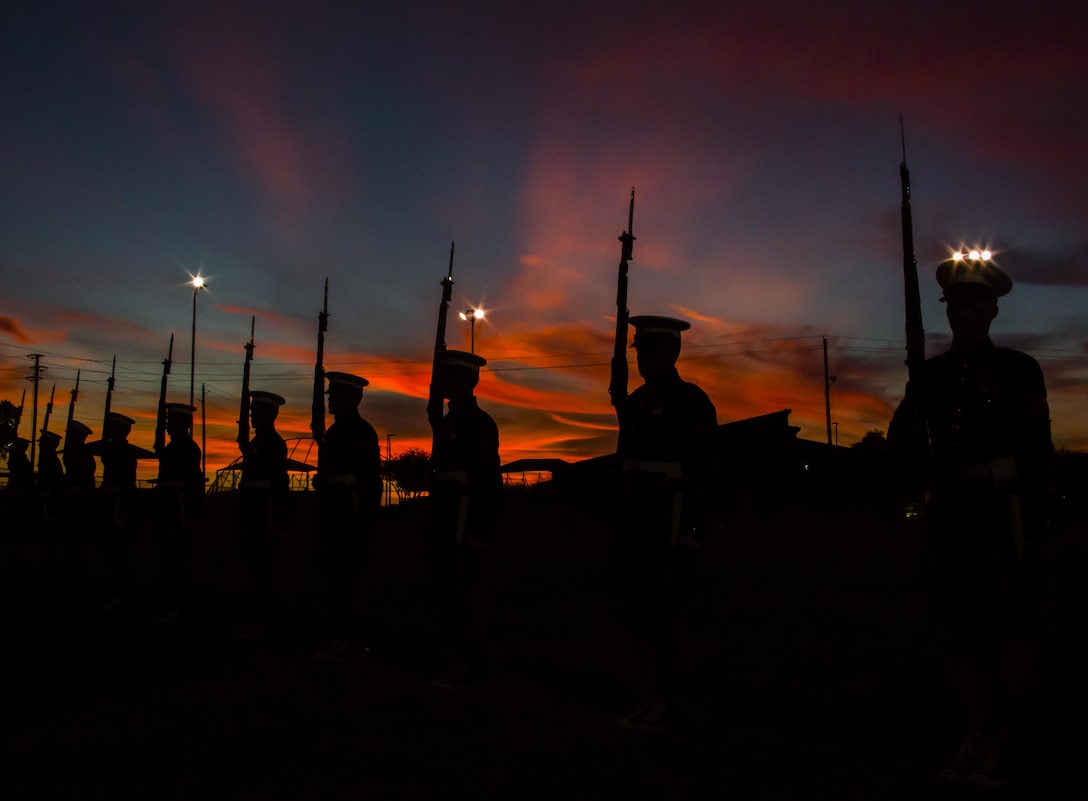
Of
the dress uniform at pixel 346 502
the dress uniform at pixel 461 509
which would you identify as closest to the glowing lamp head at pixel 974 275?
the dress uniform at pixel 461 509

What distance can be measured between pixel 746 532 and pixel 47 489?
20.7 m

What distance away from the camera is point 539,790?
3.46 m

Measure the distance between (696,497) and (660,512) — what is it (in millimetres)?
216

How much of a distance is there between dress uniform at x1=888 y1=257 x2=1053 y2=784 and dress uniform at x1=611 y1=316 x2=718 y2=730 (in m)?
1.18

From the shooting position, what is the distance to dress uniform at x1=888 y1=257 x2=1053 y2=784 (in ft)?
12.2

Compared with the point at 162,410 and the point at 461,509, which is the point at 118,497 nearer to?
the point at 461,509

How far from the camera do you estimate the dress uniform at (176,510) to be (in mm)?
9203

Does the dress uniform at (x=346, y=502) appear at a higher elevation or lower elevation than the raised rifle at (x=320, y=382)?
lower

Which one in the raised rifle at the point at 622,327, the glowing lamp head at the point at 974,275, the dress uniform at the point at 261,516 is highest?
the raised rifle at the point at 622,327

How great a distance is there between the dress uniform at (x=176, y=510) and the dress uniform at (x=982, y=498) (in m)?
7.59

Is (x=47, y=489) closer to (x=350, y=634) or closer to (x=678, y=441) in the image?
(x=350, y=634)

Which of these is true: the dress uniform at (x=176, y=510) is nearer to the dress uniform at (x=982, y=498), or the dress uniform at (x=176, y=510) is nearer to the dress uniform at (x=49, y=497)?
the dress uniform at (x=49, y=497)

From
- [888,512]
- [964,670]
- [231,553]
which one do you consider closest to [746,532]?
[888,512]

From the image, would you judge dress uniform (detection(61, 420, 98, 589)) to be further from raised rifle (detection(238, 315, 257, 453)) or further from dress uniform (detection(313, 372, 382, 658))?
raised rifle (detection(238, 315, 257, 453))
